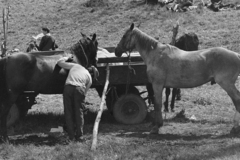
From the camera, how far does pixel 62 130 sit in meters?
9.86

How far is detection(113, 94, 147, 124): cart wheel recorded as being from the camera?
10.5m

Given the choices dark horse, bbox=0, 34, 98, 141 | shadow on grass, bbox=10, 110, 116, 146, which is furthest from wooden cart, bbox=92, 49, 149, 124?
dark horse, bbox=0, 34, 98, 141

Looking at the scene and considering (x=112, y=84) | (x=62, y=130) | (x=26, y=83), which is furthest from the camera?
(x=112, y=84)

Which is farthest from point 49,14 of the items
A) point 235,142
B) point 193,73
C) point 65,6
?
point 235,142

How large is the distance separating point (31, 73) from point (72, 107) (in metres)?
1.20

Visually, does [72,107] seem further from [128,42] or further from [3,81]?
[128,42]

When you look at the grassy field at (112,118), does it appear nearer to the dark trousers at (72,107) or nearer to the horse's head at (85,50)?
the dark trousers at (72,107)

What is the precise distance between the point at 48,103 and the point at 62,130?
3.09 metres

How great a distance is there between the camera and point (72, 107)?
8.63 m

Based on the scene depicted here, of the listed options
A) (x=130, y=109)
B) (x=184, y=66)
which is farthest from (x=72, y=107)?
(x=184, y=66)

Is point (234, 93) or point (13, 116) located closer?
point (234, 93)

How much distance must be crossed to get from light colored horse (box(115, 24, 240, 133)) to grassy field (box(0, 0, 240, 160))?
2.94 ft

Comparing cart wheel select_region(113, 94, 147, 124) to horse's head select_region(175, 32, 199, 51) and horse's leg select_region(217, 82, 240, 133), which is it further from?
horse's head select_region(175, 32, 199, 51)

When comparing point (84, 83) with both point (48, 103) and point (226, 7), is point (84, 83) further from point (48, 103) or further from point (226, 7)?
point (226, 7)
